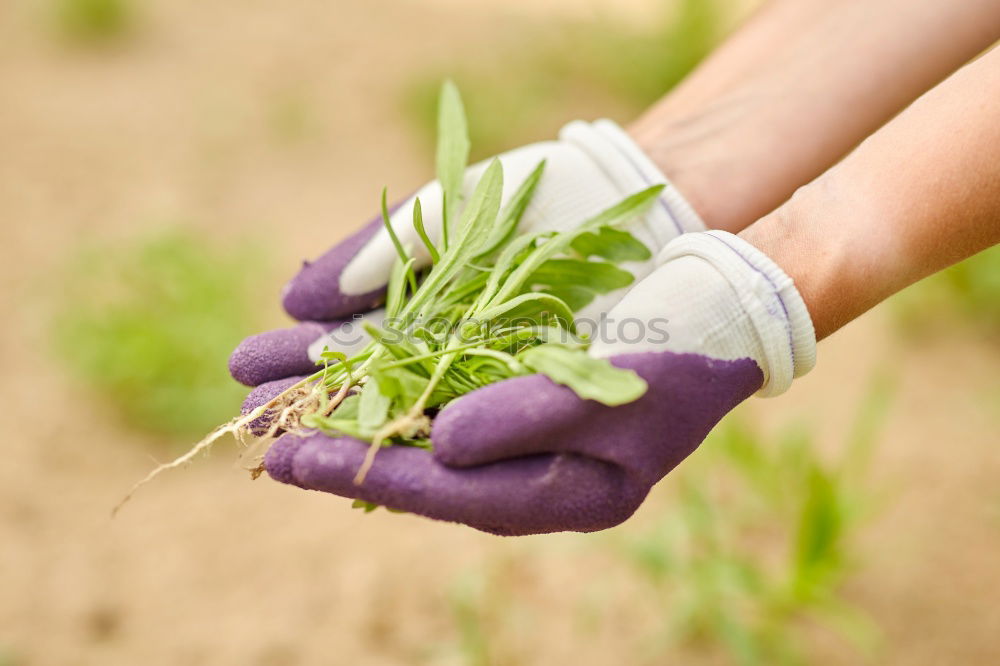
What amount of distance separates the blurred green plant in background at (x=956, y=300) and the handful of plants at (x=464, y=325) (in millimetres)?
1364

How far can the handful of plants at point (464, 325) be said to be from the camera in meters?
0.93

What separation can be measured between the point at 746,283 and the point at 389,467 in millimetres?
445

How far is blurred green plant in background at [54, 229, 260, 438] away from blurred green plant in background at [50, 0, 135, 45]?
1.24 m

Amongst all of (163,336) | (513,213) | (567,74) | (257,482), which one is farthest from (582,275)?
(567,74)

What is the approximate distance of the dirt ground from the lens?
1.67 meters

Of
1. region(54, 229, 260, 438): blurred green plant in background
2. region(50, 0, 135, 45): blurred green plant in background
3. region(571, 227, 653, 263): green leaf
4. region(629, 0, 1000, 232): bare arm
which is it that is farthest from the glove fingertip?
region(50, 0, 135, 45): blurred green plant in background

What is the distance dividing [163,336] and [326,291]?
1.02 m

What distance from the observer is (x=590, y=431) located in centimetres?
92

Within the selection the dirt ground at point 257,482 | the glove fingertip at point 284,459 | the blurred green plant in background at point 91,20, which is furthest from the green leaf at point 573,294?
the blurred green plant in background at point 91,20

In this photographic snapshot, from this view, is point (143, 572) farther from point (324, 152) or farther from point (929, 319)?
point (929, 319)

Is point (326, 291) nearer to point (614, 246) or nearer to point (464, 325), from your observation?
point (464, 325)

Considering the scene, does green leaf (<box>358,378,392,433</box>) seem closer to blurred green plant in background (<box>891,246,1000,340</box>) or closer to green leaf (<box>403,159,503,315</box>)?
green leaf (<box>403,159,503,315</box>)

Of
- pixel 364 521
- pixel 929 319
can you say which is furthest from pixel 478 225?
pixel 929 319

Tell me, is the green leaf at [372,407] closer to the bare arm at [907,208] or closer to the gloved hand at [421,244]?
the gloved hand at [421,244]
